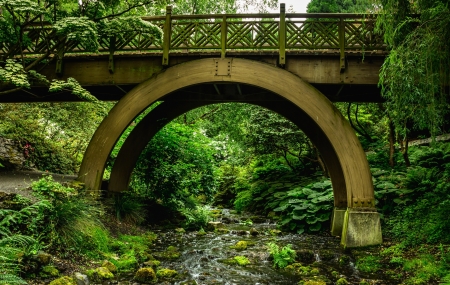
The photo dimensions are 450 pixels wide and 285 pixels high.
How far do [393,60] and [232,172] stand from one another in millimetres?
15013

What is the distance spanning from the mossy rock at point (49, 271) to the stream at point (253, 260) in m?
1.66

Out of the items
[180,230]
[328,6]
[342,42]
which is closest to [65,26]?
[342,42]

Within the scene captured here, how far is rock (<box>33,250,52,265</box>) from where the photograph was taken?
15.3ft

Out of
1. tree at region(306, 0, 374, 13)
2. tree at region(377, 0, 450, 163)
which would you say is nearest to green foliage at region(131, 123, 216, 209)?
tree at region(377, 0, 450, 163)

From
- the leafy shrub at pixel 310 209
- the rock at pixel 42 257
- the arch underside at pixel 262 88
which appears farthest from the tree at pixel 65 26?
the leafy shrub at pixel 310 209

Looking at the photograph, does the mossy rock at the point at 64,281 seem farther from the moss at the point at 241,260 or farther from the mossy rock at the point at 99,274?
the moss at the point at 241,260

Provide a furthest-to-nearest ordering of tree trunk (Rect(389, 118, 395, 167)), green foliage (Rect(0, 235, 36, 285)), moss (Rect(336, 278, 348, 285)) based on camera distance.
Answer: tree trunk (Rect(389, 118, 395, 167))
moss (Rect(336, 278, 348, 285))
green foliage (Rect(0, 235, 36, 285))

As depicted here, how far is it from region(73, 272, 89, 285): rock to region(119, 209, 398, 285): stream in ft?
4.09

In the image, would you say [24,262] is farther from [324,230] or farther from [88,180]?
[324,230]

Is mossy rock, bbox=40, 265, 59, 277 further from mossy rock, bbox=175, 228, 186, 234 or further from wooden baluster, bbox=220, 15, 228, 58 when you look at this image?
wooden baluster, bbox=220, 15, 228, 58

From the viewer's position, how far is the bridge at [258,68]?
7.81 meters

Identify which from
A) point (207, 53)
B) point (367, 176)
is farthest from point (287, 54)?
point (367, 176)

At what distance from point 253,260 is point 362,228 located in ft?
8.28

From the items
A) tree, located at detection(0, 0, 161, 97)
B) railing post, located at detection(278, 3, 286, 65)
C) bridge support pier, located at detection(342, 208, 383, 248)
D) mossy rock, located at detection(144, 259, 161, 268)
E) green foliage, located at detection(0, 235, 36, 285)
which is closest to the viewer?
green foliage, located at detection(0, 235, 36, 285)
